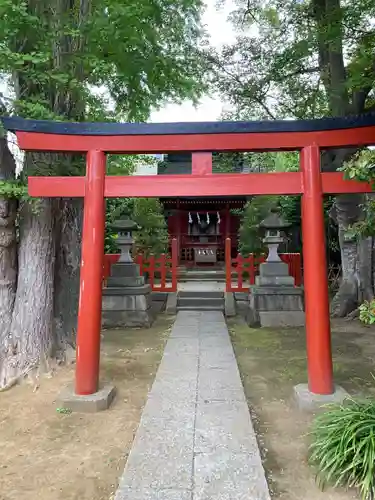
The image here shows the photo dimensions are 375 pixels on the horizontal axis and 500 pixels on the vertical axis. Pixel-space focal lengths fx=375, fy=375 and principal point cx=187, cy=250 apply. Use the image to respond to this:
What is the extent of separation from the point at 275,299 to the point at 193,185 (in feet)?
16.6

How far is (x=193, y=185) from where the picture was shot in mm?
4195

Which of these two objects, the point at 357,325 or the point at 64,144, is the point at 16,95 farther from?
the point at 357,325

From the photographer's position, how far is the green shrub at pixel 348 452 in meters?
2.54

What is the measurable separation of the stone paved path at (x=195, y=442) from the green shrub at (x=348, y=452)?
1.59 ft

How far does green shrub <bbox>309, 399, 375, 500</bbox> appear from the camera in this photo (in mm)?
2541

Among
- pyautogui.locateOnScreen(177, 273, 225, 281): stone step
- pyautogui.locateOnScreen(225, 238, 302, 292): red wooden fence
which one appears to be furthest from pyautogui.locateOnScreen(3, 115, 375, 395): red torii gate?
pyautogui.locateOnScreen(177, 273, 225, 281): stone step

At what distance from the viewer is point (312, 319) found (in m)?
4.11

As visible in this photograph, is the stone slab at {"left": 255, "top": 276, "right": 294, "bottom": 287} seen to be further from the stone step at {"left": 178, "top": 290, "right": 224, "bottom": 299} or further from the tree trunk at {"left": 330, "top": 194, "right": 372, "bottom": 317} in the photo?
the stone step at {"left": 178, "top": 290, "right": 224, "bottom": 299}

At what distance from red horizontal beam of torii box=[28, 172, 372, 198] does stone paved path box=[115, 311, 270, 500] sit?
2.20 metres

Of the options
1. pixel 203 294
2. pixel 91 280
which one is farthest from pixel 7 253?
pixel 203 294

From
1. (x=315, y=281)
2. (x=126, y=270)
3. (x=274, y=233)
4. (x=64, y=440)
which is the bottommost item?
(x=64, y=440)

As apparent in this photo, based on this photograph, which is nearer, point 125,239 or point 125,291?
point 125,291

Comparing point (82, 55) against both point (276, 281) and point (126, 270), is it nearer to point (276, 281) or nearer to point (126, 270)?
point (126, 270)

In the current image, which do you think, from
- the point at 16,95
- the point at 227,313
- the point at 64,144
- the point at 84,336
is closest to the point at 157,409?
the point at 84,336
